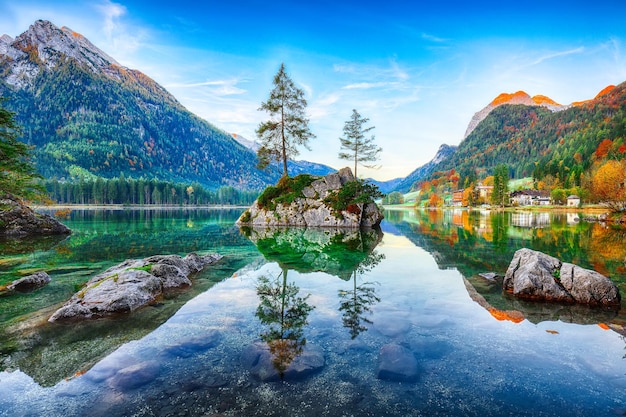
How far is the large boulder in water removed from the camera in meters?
12.0

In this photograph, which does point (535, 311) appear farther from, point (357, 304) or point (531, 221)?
point (531, 221)

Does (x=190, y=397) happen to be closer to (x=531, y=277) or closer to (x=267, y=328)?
(x=267, y=328)

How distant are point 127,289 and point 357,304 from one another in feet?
28.8

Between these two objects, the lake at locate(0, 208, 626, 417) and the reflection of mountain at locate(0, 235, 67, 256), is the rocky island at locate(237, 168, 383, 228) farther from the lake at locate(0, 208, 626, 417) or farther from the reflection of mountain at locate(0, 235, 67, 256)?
the lake at locate(0, 208, 626, 417)

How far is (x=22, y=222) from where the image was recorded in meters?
34.4

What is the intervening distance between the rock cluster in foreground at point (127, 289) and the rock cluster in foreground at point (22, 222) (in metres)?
26.7

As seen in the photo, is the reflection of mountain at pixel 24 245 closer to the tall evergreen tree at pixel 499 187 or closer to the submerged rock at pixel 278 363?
the submerged rock at pixel 278 363

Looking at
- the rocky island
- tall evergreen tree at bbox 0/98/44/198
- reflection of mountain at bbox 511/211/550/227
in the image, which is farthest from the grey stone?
reflection of mountain at bbox 511/211/550/227

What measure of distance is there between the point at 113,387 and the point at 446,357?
25.0ft

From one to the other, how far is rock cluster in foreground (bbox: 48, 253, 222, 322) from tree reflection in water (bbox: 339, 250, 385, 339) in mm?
7555

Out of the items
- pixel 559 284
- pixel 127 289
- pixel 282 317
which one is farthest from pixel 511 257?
pixel 127 289

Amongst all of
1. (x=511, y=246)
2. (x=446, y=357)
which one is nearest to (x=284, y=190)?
(x=511, y=246)

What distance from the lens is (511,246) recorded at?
26.6 metres

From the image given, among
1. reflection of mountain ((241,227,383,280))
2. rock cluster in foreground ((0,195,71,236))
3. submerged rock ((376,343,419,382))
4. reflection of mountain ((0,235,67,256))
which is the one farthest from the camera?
rock cluster in foreground ((0,195,71,236))
